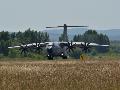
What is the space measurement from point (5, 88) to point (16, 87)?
53cm

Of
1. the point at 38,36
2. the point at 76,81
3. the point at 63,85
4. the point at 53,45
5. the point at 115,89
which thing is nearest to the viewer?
the point at 115,89

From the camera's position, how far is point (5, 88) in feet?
59.6

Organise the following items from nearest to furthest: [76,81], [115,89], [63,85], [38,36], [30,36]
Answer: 1. [115,89]
2. [63,85]
3. [76,81]
4. [30,36]
5. [38,36]

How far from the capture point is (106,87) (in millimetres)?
18422

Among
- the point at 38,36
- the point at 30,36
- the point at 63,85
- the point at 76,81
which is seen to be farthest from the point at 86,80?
the point at 38,36

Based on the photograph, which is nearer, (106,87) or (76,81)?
(106,87)

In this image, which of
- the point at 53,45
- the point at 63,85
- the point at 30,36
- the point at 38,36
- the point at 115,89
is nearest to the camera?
the point at 115,89

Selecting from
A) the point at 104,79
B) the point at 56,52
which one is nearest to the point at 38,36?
the point at 56,52

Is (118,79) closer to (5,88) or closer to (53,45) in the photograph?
(5,88)

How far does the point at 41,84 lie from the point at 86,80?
2193mm

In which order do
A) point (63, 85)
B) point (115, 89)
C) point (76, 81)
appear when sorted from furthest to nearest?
point (76, 81)
point (63, 85)
point (115, 89)

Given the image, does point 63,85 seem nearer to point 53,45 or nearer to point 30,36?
point 53,45

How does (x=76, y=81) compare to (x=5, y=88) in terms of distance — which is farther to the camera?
(x=76, y=81)

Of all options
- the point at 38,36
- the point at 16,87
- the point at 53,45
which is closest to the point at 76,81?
the point at 16,87
